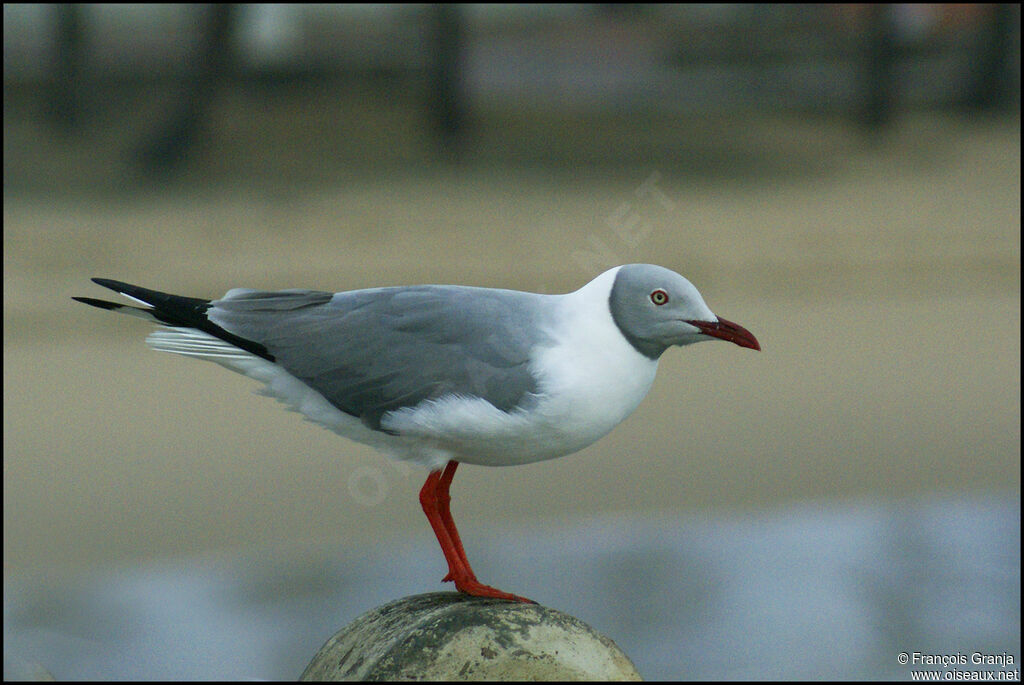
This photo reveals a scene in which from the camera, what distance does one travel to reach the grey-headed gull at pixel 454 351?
3.53m

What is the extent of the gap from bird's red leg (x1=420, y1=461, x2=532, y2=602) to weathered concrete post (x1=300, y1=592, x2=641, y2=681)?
6cm

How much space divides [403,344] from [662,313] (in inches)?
31.7

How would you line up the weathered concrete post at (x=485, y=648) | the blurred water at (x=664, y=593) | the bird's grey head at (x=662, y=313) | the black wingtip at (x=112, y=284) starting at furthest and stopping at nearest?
1. the blurred water at (x=664, y=593)
2. the weathered concrete post at (x=485, y=648)
3. the black wingtip at (x=112, y=284)
4. the bird's grey head at (x=662, y=313)

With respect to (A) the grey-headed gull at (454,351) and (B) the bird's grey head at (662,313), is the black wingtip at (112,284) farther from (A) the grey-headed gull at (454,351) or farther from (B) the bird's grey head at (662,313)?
(B) the bird's grey head at (662,313)

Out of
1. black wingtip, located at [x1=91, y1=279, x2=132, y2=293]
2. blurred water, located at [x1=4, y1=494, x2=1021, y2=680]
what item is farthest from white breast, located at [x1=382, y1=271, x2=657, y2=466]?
blurred water, located at [x1=4, y1=494, x2=1021, y2=680]

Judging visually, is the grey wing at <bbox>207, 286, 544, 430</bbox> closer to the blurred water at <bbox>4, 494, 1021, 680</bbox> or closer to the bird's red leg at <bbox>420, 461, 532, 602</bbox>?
the bird's red leg at <bbox>420, 461, 532, 602</bbox>

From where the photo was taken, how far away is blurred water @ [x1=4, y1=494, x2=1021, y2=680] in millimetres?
7020

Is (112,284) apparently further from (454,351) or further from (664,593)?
(664,593)

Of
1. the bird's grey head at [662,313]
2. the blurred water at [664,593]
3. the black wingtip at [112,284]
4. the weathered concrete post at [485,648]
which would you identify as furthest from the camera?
the blurred water at [664,593]

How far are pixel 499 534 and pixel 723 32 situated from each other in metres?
15.2

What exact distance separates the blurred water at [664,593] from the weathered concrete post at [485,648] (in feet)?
10.0

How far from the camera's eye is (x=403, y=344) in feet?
12.0

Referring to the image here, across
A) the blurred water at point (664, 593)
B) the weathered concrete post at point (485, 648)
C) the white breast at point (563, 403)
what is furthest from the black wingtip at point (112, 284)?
the blurred water at point (664, 593)

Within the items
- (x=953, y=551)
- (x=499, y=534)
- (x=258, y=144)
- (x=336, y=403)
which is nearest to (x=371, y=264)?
(x=258, y=144)
